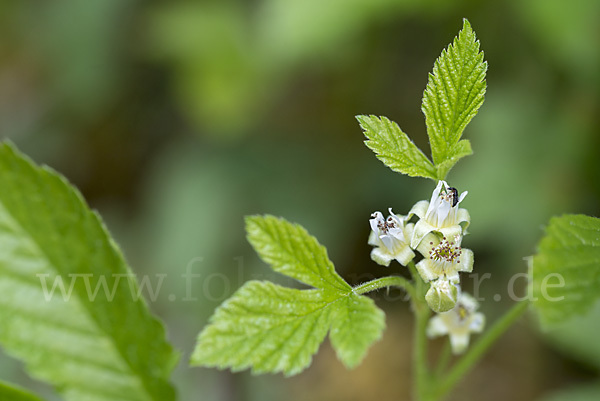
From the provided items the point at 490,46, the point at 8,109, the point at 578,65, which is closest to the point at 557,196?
the point at 578,65

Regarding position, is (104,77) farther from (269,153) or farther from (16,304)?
(16,304)

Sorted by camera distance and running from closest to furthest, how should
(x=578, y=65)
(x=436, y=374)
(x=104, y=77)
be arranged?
1. (x=436, y=374)
2. (x=578, y=65)
3. (x=104, y=77)

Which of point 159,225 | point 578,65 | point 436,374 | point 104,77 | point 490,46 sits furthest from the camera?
point 104,77

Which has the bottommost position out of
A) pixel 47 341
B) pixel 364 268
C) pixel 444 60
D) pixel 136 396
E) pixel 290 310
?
pixel 364 268

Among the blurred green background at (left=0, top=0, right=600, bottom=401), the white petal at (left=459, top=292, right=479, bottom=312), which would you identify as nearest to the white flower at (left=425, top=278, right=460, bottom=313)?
the white petal at (left=459, top=292, right=479, bottom=312)

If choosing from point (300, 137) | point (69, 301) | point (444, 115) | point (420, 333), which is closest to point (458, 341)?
point (420, 333)

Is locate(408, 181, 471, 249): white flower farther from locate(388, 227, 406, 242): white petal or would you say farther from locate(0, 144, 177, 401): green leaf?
locate(0, 144, 177, 401): green leaf

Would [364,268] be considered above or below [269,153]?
below
